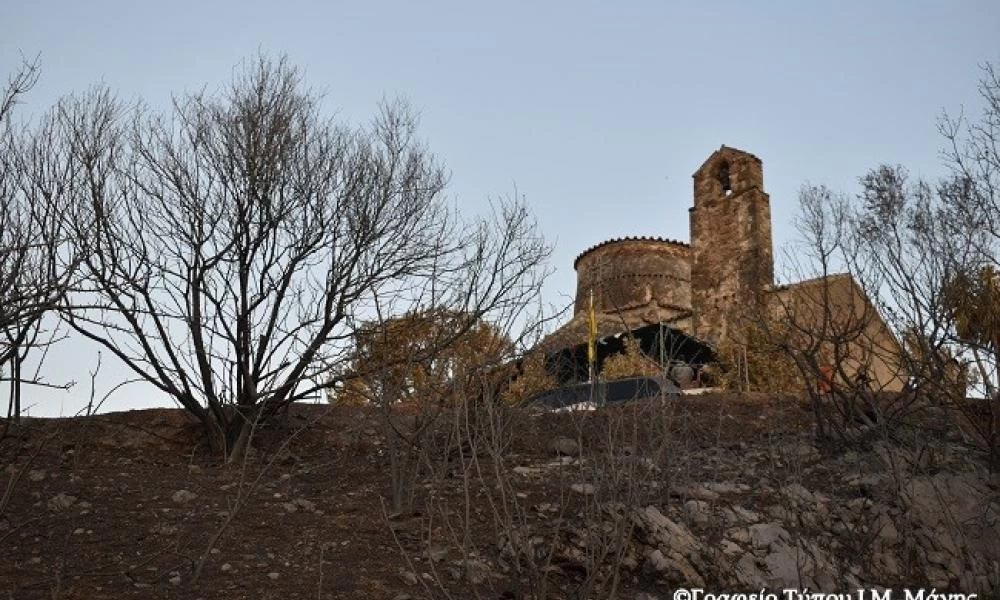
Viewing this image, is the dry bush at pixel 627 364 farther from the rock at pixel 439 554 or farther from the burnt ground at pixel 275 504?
the rock at pixel 439 554

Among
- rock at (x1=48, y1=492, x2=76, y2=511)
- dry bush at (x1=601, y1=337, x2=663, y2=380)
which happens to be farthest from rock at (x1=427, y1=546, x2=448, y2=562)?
dry bush at (x1=601, y1=337, x2=663, y2=380)

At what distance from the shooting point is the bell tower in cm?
2012

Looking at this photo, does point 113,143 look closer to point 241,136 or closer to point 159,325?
point 241,136

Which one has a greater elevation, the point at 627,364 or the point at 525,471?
the point at 627,364

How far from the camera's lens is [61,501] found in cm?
642

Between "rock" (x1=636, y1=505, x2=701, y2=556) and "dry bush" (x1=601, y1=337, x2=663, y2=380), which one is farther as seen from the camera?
"dry bush" (x1=601, y1=337, x2=663, y2=380)

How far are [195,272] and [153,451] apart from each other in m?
1.80

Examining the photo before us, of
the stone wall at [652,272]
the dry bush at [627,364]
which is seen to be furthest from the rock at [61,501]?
the stone wall at [652,272]

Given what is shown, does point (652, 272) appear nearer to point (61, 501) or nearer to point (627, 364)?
point (627, 364)

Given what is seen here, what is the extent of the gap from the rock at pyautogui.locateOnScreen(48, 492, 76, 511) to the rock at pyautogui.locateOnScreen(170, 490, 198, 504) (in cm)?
71

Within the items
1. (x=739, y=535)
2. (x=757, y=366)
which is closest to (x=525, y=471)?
(x=739, y=535)

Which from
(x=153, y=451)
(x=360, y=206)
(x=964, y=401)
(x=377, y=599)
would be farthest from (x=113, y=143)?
(x=964, y=401)

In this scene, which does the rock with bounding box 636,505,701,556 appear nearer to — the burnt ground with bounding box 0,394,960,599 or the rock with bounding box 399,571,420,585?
the burnt ground with bounding box 0,394,960,599

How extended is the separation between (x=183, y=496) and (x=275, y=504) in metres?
0.70
